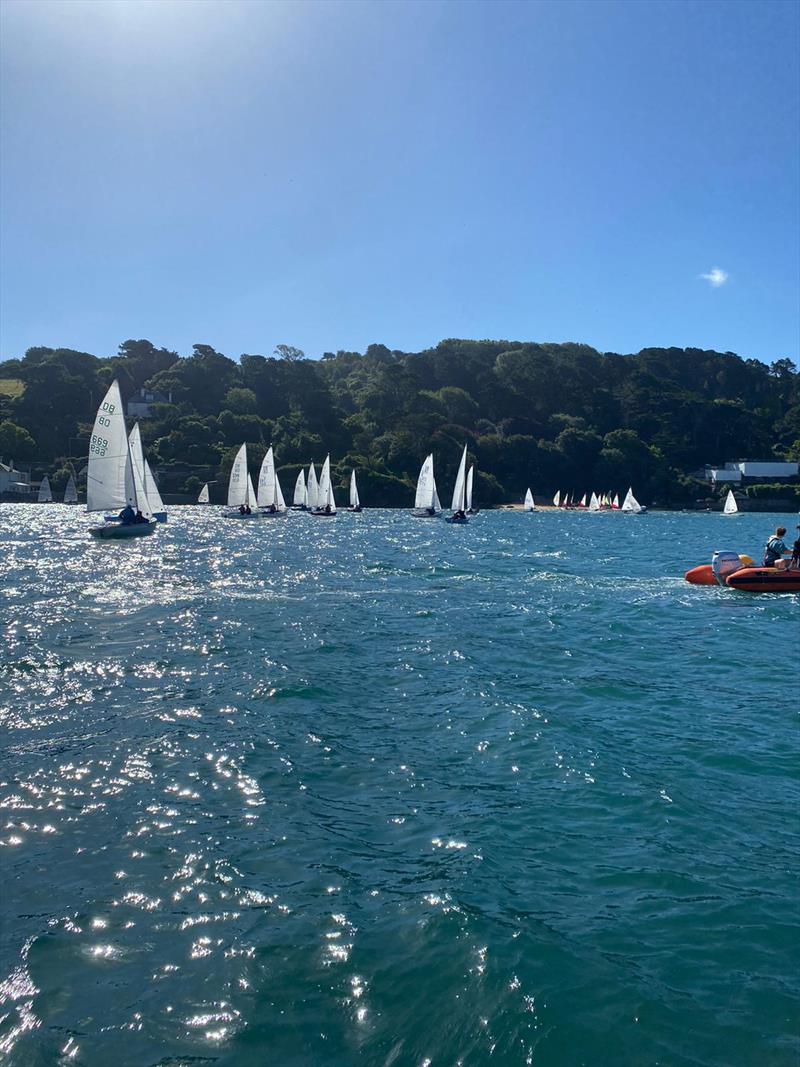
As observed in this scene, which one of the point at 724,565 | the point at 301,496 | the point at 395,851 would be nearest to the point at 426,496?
the point at 301,496

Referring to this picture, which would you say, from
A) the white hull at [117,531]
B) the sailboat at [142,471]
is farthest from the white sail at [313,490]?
the white hull at [117,531]

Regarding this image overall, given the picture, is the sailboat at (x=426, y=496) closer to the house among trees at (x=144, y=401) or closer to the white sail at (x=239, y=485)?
the white sail at (x=239, y=485)

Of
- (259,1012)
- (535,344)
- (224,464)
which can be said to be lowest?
(259,1012)

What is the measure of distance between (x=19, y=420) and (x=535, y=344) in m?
104

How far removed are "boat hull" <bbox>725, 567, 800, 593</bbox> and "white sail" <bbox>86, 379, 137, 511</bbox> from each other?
104 ft

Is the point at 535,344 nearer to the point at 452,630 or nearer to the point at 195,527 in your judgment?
the point at 195,527

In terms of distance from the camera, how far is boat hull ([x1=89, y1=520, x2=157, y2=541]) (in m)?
48.5

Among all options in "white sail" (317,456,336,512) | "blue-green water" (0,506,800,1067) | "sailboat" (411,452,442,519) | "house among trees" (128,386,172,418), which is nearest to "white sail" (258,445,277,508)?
"white sail" (317,456,336,512)

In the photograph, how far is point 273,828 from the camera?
927 cm

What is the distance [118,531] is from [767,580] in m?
35.3

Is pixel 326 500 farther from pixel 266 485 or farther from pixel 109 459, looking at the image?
pixel 109 459

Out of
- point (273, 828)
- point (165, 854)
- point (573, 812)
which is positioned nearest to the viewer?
point (165, 854)

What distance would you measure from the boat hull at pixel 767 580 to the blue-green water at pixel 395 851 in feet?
32.0

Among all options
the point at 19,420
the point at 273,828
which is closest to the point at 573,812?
the point at 273,828
